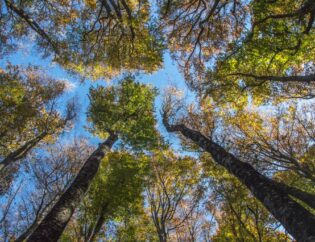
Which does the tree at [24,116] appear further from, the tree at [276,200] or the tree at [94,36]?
the tree at [276,200]

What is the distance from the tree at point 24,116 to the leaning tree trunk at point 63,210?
714 cm

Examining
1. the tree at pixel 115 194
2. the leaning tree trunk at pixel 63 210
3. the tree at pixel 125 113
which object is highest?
the tree at pixel 125 113

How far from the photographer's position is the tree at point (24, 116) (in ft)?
46.1

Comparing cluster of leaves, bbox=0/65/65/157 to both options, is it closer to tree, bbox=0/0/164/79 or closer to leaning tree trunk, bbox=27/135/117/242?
tree, bbox=0/0/164/79

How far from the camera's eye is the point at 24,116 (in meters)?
16.2

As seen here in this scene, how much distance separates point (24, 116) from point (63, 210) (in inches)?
476

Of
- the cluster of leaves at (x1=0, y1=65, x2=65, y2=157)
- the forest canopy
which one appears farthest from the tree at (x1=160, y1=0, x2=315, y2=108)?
the cluster of leaves at (x1=0, y1=65, x2=65, y2=157)

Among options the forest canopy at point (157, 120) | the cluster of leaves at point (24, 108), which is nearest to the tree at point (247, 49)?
the forest canopy at point (157, 120)

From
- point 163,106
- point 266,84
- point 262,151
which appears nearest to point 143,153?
point 163,106

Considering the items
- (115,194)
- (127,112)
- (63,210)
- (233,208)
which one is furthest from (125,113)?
(63,210)

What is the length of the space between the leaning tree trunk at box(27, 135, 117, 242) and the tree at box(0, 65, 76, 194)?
7.14 m

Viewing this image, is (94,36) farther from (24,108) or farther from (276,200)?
(276,200)

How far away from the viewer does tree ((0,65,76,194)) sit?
1404 cm

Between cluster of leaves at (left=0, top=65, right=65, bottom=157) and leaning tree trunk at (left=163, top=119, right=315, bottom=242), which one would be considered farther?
cluster of leaves at (left=0, top=65, right=65, bottom=157)
